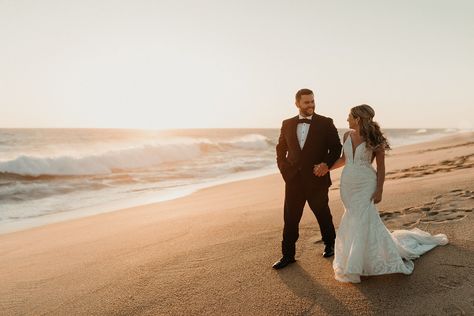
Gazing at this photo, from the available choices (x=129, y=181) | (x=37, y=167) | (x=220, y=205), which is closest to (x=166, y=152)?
(x=37, y=167)

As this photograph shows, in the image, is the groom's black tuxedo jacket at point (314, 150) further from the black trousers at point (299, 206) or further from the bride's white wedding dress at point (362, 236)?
the bride's white wedding dress at point (362, 236)

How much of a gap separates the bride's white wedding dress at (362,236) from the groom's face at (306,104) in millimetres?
581

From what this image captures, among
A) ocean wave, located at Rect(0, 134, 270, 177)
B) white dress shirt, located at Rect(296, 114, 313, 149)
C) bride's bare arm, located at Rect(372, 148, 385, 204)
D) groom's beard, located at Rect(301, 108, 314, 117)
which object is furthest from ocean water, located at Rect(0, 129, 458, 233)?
bride's bare arm, located at Rect(372, 148, 385, 204)

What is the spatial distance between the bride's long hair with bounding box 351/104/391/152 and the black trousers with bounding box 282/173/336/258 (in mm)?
933

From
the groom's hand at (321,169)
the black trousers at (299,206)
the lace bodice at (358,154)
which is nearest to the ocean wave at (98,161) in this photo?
the black trousers at (299,206)

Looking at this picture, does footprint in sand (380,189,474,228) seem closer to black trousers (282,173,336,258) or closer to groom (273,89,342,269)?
black trousers (282,173,336,258)

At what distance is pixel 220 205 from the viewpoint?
9727 mm

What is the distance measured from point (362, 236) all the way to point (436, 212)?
2.51 metres

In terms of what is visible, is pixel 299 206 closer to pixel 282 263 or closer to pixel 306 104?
pixel 282 263

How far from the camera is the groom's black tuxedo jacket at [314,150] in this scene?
475 cm

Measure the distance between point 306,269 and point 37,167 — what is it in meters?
23.1

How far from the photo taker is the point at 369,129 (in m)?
4.12

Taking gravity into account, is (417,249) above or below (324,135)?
below

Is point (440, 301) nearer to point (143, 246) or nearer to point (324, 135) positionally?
point (324, 135)
